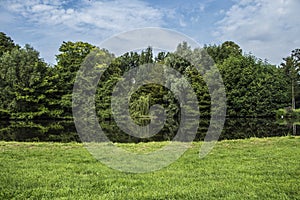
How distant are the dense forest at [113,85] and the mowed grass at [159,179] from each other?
22262 millimetres

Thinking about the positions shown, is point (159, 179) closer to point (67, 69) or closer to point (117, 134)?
point (117, 134)

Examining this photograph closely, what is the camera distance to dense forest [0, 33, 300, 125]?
3353 cm

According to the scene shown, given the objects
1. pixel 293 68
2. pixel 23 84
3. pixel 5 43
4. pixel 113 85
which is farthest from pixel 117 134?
pixel 293 68

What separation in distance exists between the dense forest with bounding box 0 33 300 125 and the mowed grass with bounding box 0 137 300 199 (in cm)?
2226

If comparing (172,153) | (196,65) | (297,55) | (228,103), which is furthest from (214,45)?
(172,153)

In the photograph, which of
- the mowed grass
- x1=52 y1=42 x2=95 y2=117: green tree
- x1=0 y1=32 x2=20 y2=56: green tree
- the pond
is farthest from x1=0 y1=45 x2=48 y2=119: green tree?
the mowed grass

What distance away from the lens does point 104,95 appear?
3622cm

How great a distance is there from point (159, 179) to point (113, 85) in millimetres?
30461

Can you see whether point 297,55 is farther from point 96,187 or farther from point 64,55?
point 96,187

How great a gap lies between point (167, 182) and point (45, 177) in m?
2.49

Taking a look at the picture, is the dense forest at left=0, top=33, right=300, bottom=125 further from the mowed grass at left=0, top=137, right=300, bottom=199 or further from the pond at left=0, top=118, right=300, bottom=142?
the mowed grass at left=0, top=137, right=300, bottom=199

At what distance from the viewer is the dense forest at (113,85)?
33.5 meters

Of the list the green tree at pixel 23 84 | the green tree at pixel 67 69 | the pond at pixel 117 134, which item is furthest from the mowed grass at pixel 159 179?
the green tree at pixel 67 69

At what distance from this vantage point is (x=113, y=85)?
36.0 metres
